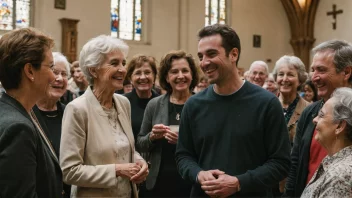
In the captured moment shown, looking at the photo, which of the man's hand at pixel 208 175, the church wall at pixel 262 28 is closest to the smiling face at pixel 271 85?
the man's hand at pixel 208 175

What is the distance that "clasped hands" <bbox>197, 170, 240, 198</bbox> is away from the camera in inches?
87.2

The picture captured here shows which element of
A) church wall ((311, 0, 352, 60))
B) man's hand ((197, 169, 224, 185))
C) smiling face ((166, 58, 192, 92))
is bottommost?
man's hand ((197, 169, 224, 185))

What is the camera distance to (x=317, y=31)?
16953 millimetres

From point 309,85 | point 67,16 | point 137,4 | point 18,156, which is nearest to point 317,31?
point 137,4

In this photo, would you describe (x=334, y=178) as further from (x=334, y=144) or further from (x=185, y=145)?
(x=185, y=145)

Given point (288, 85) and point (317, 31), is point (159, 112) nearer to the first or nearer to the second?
point (288, 85)

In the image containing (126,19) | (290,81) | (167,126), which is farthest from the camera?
(126,19)

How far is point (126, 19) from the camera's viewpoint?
1377 centimetres

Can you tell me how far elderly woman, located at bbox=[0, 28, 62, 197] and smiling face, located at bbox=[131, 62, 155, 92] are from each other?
6.23ft

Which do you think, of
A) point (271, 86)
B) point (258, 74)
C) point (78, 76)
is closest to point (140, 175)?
point (258, 74)

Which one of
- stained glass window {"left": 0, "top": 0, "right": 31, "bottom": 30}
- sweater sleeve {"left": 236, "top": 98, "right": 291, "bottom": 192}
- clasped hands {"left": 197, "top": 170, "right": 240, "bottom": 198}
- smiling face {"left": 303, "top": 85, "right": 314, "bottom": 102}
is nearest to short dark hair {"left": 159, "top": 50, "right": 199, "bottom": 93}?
sweater sleeve {"left": 236, "top": 98, "right": 291, "bottom": 192}

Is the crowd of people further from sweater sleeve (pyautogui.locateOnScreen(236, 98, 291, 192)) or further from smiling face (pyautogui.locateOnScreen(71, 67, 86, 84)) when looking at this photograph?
smiling face (pyautogui.locateOnScreen(71, 67, 86, 84))

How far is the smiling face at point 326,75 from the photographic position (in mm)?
2736

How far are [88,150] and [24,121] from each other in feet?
3.00
